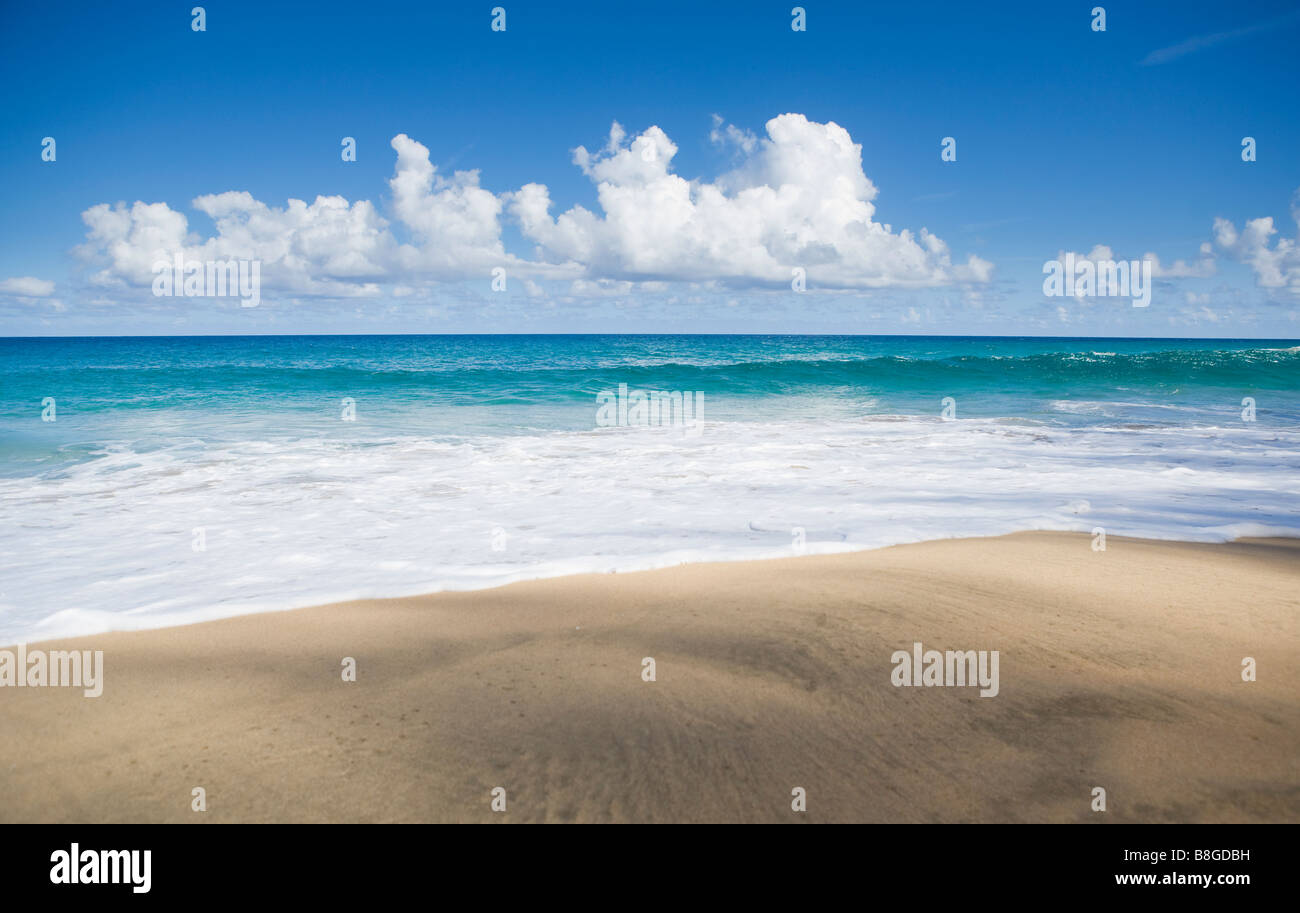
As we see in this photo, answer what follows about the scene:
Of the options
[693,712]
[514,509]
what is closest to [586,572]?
[693,712]

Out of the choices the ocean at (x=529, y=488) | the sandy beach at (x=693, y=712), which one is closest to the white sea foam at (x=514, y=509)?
the ocean at (x=529, y=488)

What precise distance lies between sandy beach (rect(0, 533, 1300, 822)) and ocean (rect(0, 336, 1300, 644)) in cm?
101

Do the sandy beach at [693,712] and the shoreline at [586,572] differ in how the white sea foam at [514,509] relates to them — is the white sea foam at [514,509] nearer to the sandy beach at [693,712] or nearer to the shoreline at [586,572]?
the shoreline at [586,572]

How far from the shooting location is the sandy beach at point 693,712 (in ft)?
8.57

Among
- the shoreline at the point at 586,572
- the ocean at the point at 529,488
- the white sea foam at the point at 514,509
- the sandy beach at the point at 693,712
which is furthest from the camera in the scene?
the ocean at the point at 529,488

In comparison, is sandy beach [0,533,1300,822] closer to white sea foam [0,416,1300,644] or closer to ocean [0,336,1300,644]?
white sea foam [0,416,1300,644]

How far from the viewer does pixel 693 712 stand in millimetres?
3191

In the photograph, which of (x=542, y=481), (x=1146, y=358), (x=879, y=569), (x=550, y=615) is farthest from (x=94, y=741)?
(x=1146, y=358)

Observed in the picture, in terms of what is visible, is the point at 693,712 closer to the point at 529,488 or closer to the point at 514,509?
the point at 514,509

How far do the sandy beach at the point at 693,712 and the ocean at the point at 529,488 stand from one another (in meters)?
1.01

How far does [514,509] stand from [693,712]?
15.8 ft
